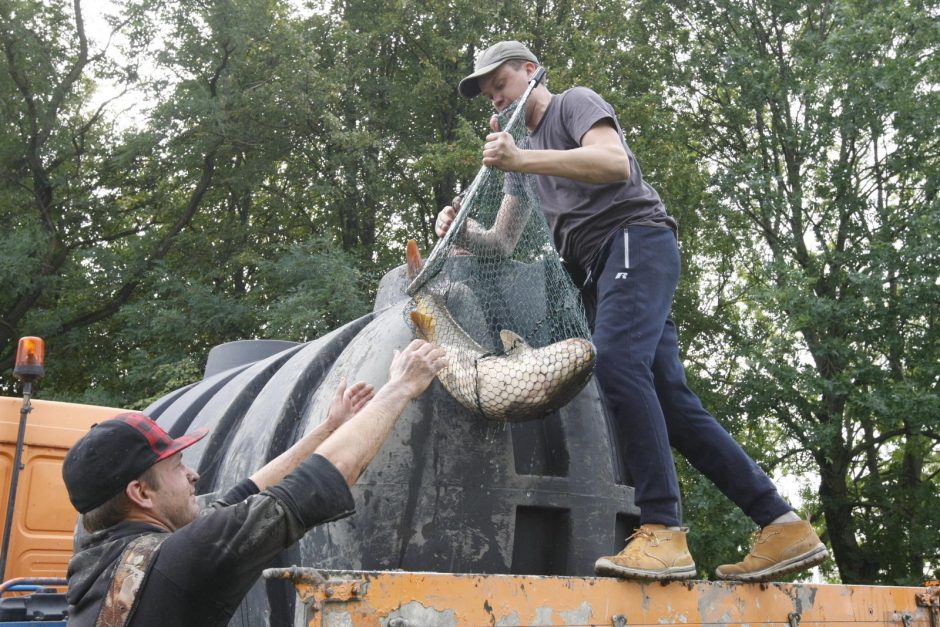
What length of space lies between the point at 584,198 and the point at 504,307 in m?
0.49

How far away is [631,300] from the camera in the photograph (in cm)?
336

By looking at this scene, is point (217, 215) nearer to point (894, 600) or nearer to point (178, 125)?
point (178, 125)

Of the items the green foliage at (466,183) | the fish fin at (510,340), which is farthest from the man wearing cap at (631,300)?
the green foliage at (466,183)

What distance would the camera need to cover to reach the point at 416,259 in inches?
140

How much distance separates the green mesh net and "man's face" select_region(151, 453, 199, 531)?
2.58 feet

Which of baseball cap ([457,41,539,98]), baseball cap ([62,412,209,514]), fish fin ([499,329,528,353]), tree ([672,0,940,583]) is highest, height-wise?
tree ([672,0,940,583])

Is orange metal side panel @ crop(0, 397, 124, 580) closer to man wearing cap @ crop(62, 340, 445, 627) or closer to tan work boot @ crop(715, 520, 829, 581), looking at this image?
man wearing cap @ crop(62, 340, 445, 627)

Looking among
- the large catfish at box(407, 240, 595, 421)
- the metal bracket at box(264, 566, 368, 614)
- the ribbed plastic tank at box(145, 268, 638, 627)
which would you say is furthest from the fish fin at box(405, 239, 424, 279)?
the metal bracket at box(264, 566, 368, 614)

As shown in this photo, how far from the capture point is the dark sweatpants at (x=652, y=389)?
3148 millimetres

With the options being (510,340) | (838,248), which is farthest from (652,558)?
(838,248)

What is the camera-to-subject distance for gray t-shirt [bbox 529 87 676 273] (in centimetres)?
352

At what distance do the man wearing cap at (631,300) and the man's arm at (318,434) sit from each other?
2.44ft

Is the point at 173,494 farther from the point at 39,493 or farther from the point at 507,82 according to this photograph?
the point at 39,493

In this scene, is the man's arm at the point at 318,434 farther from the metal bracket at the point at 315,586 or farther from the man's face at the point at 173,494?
the metal bracket at the point at 315,586
